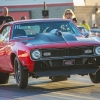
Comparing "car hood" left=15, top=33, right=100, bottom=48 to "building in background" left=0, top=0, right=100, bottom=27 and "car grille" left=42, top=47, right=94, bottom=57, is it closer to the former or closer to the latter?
"car grille" left=42, top=47, right=94, bottom=57

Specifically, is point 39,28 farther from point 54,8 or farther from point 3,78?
point 54,8

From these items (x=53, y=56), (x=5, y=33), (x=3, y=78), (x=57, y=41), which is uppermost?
(x=5, y=33)

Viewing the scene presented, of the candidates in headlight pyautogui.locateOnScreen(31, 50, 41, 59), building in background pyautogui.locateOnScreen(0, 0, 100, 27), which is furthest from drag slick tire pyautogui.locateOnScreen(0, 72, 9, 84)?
building in background pyautogui.locateOnScreen(0, 0, 100, 27)

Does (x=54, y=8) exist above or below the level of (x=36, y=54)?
above

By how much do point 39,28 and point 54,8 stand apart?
52.3m

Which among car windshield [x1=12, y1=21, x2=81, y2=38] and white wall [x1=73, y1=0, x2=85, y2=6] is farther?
white wall [x1=73, y1=0, x2=85, y2=6]

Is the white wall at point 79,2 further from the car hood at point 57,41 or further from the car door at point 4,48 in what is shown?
the car hood at point 57,41

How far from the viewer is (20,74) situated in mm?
10250

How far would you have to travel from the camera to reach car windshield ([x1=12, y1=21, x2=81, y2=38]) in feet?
37.5

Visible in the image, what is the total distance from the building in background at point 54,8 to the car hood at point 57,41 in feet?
172

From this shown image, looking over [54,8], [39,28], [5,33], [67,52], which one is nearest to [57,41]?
[67,52]

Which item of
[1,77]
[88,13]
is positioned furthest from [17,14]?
[1,77]

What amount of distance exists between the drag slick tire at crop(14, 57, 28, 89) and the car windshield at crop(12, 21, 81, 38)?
0.88 meters

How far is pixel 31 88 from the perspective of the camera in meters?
10.8
